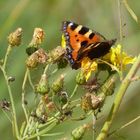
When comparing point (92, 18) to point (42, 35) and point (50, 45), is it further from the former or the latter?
point (42, 35)

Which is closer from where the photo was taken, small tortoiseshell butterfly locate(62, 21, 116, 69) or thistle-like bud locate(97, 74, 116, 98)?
thistle-like bud locate(97, 74, 116, 98)

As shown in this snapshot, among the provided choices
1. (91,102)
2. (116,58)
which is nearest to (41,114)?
(91,102)

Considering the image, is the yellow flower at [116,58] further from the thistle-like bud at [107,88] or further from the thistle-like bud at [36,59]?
the thistle-like bud at [36,59]

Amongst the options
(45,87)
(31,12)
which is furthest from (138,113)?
(45,87)

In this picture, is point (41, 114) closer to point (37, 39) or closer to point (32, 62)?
point (32, 62)

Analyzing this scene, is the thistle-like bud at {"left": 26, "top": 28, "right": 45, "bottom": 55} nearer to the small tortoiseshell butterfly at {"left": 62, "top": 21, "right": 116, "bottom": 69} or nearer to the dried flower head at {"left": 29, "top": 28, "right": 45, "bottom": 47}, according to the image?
the dried flower head at {"left": 29, "top": 28, "right": 45, "bottom": 47}

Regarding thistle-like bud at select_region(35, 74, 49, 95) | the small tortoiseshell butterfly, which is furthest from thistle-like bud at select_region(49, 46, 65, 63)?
thistle-like bud at select_region(35, 74, 49, 95)
